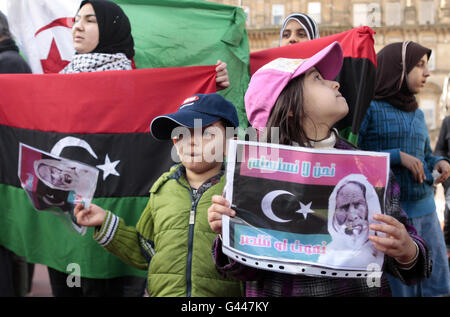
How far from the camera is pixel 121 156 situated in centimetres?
283

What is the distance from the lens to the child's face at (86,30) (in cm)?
296

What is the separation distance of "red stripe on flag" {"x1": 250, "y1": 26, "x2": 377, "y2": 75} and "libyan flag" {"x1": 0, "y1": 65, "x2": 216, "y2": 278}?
0.67 metres

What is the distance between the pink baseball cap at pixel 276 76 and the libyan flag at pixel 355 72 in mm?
954

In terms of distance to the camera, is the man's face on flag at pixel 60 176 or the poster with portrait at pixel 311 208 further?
the man's face on flag at pixel 60 176

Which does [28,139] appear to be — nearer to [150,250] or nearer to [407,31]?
[150,250]

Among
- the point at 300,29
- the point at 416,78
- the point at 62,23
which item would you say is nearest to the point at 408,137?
the point at 416,78

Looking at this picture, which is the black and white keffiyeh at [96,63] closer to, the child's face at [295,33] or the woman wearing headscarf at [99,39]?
the woman wearing headscarf at [99,39]

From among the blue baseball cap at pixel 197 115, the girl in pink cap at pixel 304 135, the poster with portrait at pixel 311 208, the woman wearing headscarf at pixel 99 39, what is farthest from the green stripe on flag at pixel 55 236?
the poster with portrait at pixel 311 208

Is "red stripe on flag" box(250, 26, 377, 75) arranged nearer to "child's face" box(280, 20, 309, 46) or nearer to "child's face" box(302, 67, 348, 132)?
"child's face" box(280, 20, 309, 46)

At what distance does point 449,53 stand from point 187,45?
2398cm

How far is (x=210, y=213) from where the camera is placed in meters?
1.70

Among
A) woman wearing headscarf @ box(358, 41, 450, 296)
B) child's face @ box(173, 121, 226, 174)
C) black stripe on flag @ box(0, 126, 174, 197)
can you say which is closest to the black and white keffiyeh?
black stripe on flag @ box(0, 126, 174, 197)

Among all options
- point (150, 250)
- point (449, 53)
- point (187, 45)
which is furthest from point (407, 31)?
point (150, 250)

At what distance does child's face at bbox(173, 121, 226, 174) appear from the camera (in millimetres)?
2072
